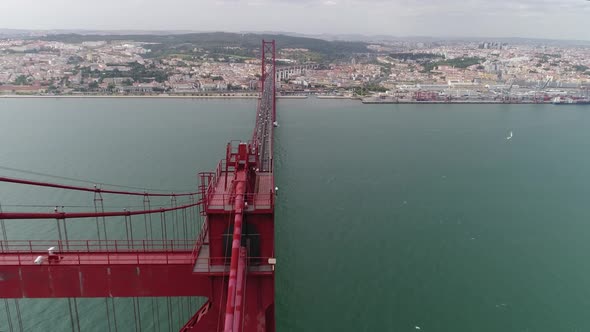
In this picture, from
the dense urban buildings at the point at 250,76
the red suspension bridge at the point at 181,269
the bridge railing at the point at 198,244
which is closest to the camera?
the red suspension bridge at the point at 181,269

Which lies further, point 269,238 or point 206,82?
point 206,82

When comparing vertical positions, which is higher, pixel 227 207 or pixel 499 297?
pixel 227 207

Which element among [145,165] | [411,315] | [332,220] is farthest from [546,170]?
[145,165]

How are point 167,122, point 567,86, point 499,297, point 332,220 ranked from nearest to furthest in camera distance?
point 499,297 < point 332,220 < point 167,122 < point 567,86

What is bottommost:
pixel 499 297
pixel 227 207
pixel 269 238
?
pixel 499 297

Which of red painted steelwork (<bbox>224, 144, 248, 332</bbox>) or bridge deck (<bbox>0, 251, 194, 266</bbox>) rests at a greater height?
red painted steelwork (<bbox>224, 144, 248, 332</bbox>)

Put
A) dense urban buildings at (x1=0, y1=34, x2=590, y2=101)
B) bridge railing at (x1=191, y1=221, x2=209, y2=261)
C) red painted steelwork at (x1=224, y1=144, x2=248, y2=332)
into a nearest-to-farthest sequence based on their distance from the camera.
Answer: red painted steelwork at (x1=224, y1=144, x2=248, y2=332) < bridge railing at (x1=191, y1=221, x2=209, y2=261) < dense urban buildings at (x1=0, y1=34, x2=590, y2=101)

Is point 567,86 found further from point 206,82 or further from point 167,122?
point 167,122

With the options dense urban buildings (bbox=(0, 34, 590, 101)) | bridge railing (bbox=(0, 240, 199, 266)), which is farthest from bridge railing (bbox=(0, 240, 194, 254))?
dense urban buildings (bbox=(0, 34, 590, 101))

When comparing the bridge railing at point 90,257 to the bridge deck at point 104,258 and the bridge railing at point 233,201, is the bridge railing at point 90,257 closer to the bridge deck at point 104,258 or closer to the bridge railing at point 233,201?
the bridge deck at point 104,258

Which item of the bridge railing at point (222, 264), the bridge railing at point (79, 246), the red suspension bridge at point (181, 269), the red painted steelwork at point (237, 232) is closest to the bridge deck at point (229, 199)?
the red suspension bridge at point (181, 269)

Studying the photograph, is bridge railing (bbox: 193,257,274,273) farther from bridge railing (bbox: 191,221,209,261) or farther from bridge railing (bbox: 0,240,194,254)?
bridge railing (bbox: 0,240,194,254)
